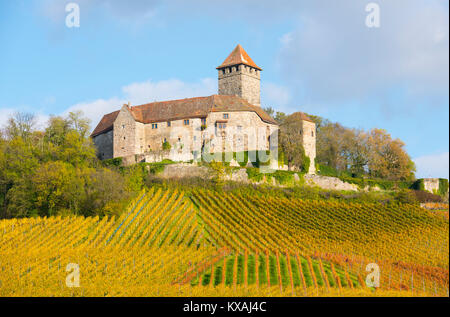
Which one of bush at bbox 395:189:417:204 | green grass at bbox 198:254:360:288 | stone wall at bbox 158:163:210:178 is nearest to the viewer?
green grass at bbox 198:254:360:288

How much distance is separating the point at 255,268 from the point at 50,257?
8.07m

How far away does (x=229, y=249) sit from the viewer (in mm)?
25594

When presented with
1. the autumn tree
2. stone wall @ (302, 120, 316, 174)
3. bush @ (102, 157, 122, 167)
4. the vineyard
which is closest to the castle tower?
the autumn tree

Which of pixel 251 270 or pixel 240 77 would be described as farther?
pixel 240 77

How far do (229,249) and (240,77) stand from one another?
2790cm

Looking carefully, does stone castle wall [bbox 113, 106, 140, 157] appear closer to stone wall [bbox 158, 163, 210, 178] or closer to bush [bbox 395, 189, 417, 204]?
stone wall [bbox 158, 163, 210, 178]

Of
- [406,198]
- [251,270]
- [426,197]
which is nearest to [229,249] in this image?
[251,270]

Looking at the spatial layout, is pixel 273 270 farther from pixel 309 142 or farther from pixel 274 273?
pixel 309 142

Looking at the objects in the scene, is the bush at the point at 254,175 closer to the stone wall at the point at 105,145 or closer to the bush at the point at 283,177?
the bush at the point at 283,177

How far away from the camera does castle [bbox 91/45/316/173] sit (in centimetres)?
4350

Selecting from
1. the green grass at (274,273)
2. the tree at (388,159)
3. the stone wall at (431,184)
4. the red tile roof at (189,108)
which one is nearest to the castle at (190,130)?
the red tile roof at (189,108)

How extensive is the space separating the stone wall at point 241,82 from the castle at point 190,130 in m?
1.18

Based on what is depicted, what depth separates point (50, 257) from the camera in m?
21.5

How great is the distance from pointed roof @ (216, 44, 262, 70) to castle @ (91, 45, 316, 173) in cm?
401
